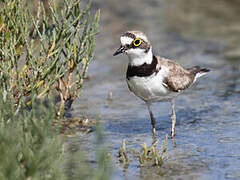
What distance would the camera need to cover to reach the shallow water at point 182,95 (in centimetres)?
709

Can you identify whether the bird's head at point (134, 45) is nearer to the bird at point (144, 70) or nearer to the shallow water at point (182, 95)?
the bird at point (144, 70)

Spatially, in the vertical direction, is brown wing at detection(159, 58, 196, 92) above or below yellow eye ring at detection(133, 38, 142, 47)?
below

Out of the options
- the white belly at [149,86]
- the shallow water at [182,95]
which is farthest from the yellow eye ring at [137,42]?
the shallow water at [182,95]

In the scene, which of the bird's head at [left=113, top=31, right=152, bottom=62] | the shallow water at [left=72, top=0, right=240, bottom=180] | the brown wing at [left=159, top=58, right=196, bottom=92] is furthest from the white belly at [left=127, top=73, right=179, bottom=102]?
the shallow water at [left=72, top=0, right=240, bottom=180]

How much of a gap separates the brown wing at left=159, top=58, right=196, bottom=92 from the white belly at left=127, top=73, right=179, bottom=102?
0.12 metres

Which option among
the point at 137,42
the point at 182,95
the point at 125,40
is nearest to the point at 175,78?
the point at 137,42

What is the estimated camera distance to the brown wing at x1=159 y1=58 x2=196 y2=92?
8078 mm

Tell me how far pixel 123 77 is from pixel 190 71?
3.02 m

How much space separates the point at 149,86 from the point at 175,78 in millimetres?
622

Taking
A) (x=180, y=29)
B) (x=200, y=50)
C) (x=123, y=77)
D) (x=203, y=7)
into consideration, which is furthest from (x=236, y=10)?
(x=123, y=77)

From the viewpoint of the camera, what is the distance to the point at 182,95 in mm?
10719

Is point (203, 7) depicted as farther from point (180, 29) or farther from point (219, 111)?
point (219, 111)

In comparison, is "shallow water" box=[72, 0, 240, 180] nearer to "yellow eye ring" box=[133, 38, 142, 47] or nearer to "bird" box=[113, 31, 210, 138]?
"bird" box=[113, 31, 210, 138]

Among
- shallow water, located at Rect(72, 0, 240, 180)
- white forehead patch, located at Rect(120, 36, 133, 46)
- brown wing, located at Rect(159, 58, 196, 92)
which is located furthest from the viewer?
brown wing, located at Rect(159, 58, 196, 92)
